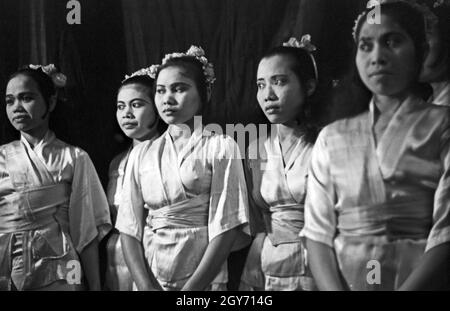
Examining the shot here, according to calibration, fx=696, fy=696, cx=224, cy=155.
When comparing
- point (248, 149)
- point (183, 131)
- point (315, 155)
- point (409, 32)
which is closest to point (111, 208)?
point (183, 131)

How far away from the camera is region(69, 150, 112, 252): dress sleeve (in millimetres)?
2557

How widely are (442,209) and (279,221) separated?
54 cm

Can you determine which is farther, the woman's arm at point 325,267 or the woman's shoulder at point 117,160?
the woman's shoulder at point 117,160

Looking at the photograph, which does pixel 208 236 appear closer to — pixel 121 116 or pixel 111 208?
pixel 111 208

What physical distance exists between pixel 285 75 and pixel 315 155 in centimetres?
30

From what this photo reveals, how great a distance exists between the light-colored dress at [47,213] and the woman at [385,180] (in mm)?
810

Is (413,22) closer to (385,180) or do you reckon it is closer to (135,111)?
(385,180)

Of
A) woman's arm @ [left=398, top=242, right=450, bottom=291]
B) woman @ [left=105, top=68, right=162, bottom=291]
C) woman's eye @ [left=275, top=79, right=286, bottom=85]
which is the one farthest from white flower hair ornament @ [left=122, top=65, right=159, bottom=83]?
woman's arm @ [left=398, top=242, right=450, bottom=291]

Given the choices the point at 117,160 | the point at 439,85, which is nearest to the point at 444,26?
the point at 439,85

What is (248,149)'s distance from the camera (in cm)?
249

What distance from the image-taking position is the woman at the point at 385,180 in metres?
2.30

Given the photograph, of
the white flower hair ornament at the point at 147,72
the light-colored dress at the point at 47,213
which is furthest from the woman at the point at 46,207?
the white flower hair ornament at the point at 147,72

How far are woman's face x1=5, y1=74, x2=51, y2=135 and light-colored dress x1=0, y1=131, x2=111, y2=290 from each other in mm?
73

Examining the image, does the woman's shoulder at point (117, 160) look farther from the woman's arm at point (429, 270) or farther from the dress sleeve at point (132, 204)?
the woman's arm at point (429, 270)
